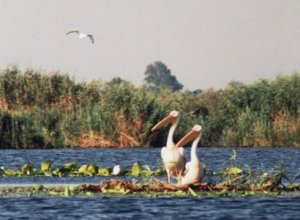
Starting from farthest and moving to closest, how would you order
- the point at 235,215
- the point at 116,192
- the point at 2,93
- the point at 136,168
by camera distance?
the point at 2,93, the point at 136,168, the point at 116,192, the point at 235,215

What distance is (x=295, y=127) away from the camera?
38750 millimetres

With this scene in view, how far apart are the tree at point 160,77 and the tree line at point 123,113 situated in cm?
7692

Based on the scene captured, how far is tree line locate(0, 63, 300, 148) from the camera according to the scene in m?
38.9

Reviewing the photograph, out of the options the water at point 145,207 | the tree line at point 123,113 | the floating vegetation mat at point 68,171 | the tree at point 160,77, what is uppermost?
the tree at point 160,77

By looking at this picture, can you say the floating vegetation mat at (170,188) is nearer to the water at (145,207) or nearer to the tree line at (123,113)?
the water at (145,207)

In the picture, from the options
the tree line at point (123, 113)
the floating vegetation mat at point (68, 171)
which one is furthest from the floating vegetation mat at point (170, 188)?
the tree line at point (123, 113)

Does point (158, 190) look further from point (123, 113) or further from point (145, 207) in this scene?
point (123, 113)

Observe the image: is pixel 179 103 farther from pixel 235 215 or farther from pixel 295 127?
pixel 235 215

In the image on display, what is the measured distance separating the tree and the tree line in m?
76.9

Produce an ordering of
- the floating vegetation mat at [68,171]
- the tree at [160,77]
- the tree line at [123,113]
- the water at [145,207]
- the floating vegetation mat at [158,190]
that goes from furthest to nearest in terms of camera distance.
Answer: the tree at [160,77] → the tree line at [123,113] → the floating vegetation mat at [68,171] → the floating vegetation mat at [158,190] → the water at [145,207]

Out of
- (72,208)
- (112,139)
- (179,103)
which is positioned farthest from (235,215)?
(179,103)

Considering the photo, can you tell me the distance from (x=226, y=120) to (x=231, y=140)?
3.69 ft

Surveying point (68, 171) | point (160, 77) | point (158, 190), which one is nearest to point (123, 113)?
point (68, 171)

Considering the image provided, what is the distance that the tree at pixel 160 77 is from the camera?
120406 mm
